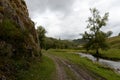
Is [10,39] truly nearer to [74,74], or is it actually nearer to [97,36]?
[74,74]

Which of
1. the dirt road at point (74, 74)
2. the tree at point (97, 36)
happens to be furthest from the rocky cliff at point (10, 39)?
the tree at point (97, 36)

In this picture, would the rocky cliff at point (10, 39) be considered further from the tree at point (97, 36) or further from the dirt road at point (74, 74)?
the tree at point (97, 36)

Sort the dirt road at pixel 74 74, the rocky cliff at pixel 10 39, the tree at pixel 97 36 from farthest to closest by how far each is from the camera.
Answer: the tree at pixel 97 36
the dirt road at pixel 74 74
the rocky cliff at pixel 10 39

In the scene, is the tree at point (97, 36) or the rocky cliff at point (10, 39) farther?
the tree at point (97, 36)

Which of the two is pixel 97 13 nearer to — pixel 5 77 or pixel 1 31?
pixel 1 31

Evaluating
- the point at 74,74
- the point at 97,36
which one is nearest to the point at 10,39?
the point at 74,74

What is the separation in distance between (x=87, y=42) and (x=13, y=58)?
71.0 meters

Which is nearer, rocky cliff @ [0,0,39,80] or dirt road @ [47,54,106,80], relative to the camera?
rocky cliff @ [0,0,39,80]

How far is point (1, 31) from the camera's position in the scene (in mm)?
27625

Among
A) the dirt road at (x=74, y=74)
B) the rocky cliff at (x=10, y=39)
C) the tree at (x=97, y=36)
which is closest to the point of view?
the rocky cliff at (x=10, y=39)

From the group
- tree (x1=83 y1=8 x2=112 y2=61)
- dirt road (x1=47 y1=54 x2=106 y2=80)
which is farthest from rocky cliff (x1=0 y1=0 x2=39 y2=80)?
tree (x1=83 y1=8 x2=112 y2=61)

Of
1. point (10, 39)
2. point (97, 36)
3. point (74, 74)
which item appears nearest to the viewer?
point (10, 39)

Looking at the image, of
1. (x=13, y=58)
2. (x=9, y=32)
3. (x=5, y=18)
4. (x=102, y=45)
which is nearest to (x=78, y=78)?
(x=13, y=58)

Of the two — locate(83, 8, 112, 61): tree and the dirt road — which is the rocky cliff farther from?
locate(83, 8, 112, 61): tree
